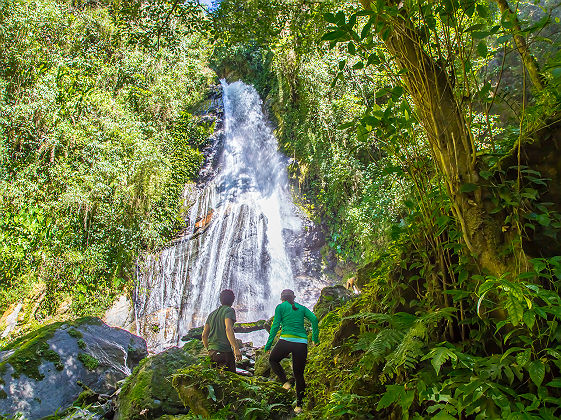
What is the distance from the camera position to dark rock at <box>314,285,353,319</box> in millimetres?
6986

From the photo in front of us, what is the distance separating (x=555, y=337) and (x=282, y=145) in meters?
16.1

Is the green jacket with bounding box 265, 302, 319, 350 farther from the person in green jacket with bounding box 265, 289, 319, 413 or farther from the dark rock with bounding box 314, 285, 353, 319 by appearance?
the dark rock with bounding box 314, 285, 353, 319

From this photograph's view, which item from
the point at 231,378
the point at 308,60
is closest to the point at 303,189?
the point at 308,60

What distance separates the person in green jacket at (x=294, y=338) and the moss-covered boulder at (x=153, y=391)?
48.4 inches

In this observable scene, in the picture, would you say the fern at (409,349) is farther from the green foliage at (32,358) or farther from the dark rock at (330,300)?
the green foliage at (32,358)

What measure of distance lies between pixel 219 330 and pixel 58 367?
3.23 metres

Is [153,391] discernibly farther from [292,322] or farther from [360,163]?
[360,163]

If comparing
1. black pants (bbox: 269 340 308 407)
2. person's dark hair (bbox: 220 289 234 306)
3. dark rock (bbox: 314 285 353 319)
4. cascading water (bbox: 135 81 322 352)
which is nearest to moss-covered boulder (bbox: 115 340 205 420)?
person's dark hair (bbox: 220 289 234 306)

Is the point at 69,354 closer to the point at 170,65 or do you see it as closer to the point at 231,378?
the point at 231,378

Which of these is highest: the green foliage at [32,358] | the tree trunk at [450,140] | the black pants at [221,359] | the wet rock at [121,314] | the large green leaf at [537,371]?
the tree trunk at [450,140]

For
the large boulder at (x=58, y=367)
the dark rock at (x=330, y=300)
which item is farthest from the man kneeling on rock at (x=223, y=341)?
the large boulder at (x=58, y=367)

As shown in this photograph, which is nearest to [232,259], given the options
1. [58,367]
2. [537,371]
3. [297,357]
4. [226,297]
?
[58,367]

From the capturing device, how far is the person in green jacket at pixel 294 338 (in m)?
4.03

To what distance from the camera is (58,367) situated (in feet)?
19.7
